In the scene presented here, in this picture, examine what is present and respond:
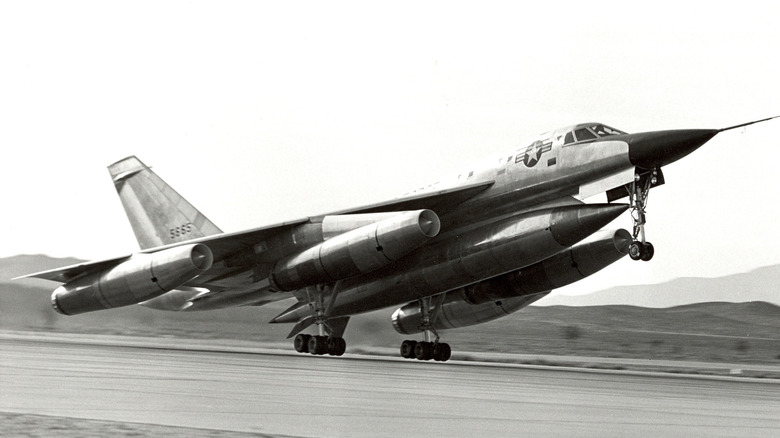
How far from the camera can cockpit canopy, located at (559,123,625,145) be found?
15578mm

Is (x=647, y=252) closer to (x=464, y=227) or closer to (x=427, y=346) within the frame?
(x=464, y=227)

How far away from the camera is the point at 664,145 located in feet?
48.1

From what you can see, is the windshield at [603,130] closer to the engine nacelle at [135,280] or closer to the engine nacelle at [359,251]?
the engine nacelle at [359,251]

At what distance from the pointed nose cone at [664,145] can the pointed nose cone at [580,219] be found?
3.21 ft

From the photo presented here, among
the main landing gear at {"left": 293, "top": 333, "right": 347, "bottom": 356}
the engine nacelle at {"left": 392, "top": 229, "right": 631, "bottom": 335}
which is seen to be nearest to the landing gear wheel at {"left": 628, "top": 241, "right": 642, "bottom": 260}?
the engine nacelle at {"left": 392, "top": 229, "right": 631, "bottom": 335}

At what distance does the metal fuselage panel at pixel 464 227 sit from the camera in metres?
15.6

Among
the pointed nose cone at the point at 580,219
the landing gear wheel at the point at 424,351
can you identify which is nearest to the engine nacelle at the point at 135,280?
the landing gear wheel at the point at 424,351

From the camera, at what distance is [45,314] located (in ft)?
84.8

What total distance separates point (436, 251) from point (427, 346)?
3.24 m

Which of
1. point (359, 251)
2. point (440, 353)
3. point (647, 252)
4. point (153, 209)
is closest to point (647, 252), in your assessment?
point (647, 252)

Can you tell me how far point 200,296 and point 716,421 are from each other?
12977mm

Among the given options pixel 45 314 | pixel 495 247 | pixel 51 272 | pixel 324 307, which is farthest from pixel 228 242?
pixel 45 314

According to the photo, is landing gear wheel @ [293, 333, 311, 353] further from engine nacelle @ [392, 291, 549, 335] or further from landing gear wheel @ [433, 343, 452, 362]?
landing gear wheel @ [433, 343, 452, 362]

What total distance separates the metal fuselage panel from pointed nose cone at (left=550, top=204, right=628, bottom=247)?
0.29 metres
